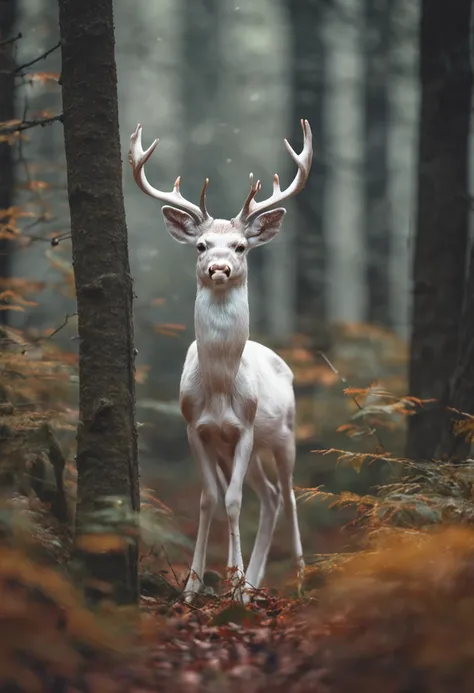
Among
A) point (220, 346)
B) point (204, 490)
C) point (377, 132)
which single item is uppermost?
point (377, 132)

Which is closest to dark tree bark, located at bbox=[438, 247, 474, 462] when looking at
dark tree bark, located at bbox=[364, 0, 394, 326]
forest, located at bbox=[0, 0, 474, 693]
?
forest, located at bbox=[0, 0, 474, 693]

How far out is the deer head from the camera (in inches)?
247

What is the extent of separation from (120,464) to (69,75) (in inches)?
87.4

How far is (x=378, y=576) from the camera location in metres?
3.95

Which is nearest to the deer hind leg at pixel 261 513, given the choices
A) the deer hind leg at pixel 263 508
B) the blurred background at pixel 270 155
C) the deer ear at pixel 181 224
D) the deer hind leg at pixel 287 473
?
the deer hind leg at pixel 263 508

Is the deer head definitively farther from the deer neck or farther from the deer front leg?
the deer front leg

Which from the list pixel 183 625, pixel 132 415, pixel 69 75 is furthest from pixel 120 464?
pixel 69 75

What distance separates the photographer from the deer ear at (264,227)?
21.4 ft

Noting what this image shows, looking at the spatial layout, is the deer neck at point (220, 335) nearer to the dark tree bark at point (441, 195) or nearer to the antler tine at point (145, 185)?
the antler tine at point (145, 185)

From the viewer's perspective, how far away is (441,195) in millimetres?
8047

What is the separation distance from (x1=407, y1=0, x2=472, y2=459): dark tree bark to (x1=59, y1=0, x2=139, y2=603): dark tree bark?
11.9ft

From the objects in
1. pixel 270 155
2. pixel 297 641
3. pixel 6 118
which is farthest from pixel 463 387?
pixel 270 155

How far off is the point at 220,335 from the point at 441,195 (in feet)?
9.57

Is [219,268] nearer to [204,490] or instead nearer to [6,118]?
[204,490]
